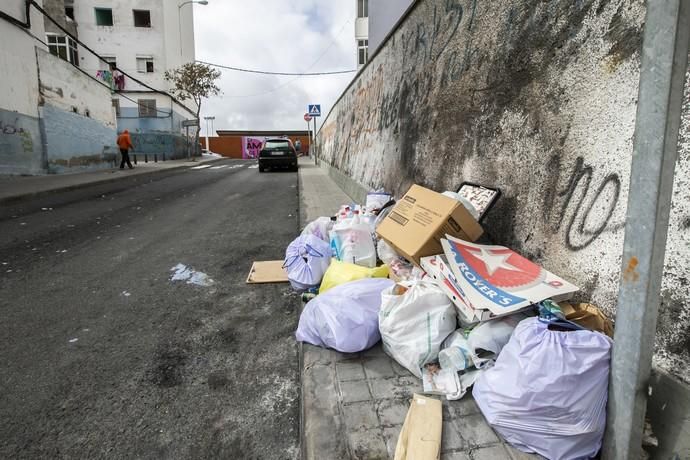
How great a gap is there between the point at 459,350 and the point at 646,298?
0.86 metres

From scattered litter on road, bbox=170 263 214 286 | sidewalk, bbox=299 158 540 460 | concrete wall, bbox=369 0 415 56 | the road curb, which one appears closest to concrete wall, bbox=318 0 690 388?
sidewalk, bbox=299 158 540 460

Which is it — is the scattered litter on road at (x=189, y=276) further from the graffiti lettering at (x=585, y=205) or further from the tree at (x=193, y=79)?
the tree at (x=193, y=79)

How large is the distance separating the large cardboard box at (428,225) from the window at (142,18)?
110ft

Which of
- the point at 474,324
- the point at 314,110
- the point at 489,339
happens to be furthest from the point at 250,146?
the point at 489,339

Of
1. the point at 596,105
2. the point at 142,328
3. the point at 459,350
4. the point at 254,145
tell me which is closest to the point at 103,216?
the point at 142,328

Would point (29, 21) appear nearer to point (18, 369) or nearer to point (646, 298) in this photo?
point (18, 369)

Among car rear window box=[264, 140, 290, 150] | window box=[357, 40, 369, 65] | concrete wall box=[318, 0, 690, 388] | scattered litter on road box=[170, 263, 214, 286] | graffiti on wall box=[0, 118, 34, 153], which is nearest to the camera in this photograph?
concrete wall box=[318, 0, 690, 388]

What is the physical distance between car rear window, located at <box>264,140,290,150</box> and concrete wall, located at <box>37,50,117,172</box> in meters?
6.98

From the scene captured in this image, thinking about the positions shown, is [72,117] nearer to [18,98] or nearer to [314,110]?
[18,98]

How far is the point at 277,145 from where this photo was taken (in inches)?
688

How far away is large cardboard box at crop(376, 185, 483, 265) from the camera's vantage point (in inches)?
99.4

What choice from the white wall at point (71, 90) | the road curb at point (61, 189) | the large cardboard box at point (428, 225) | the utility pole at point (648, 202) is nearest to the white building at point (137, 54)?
the white wall at point (71, 90)

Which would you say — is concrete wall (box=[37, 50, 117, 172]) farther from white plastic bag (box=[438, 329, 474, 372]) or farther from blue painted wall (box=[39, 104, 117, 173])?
white plastic bag (box=[438, 329, 474, 372])

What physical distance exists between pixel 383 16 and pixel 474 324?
943cm
